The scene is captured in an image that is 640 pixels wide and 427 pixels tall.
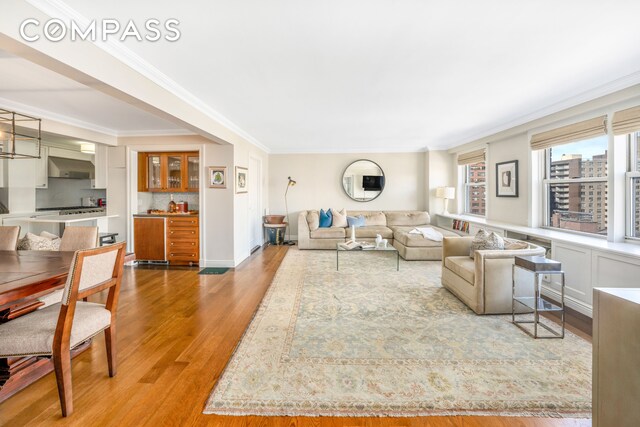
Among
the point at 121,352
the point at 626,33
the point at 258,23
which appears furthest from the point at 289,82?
the point at 121,352

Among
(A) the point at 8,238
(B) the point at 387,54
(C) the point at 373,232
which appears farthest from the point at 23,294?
(C) the point at 373,232

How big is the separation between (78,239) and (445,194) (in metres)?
6.31

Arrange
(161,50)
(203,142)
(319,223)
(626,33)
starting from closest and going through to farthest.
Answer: (626,33)
(161,50)
(203,142)
(319,223)

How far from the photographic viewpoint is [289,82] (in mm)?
2955

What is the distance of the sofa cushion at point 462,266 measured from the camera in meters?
3.14

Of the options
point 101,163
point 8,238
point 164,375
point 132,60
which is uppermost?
point 132,60

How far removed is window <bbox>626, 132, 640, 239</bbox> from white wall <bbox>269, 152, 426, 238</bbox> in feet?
14.2

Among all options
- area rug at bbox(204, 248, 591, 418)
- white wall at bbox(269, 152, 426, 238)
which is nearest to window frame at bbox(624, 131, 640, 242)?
area rug at bbox(204, 248, 591, 418)

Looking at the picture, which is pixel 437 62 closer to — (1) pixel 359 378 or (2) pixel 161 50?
(2) pixel 161 50

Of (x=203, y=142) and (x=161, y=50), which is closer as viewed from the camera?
(x=161, y=50)

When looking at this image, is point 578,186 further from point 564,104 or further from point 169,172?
point 169,172

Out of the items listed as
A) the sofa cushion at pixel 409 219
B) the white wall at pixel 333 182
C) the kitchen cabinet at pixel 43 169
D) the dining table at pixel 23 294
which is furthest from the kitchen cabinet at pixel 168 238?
the sofa cushion at pixel 409 219

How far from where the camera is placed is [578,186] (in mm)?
3670

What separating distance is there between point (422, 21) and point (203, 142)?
4105mm
